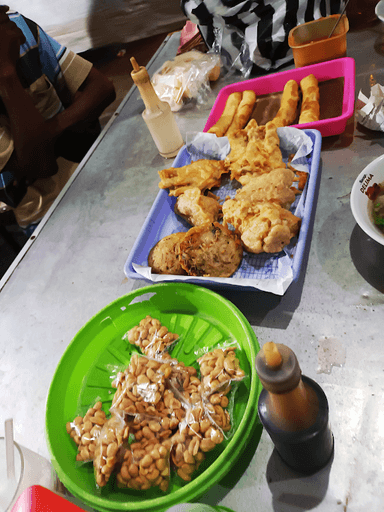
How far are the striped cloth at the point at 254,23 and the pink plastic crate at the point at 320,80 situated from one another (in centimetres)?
27

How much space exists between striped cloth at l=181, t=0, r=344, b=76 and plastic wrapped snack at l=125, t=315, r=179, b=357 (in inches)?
64.7

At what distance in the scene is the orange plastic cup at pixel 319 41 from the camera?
1.71 meters

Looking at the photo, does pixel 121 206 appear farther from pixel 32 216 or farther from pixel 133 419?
pixel 32 216

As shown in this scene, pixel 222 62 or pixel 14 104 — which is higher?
pixel 14 104

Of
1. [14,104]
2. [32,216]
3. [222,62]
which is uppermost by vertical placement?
[14,104]

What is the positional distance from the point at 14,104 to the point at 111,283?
161 cm

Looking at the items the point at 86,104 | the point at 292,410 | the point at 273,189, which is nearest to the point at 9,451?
the point at 292,410

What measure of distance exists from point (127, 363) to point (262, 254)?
56 cm

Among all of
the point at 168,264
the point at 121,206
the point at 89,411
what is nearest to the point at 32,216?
the point at 121,206

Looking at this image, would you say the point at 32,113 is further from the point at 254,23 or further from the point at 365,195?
the point at 365,195

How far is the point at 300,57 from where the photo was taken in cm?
179

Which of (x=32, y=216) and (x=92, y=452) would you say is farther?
(x=32, y=216)

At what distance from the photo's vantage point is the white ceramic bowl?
943mm

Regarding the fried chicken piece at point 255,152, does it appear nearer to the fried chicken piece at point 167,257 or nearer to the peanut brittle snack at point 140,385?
the fried chicken piece at point 167,257
